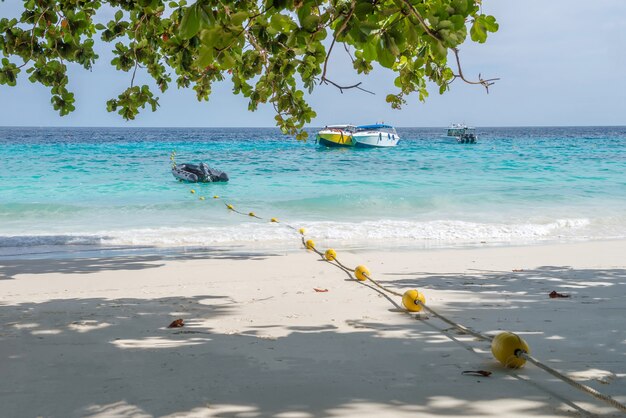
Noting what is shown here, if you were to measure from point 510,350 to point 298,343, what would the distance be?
133 cm

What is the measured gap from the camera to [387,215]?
48.9 feet

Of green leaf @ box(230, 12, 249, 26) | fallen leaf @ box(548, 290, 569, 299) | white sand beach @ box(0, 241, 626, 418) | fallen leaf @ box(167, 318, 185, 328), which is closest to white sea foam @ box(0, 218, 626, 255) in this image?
white sand beach @ box(0, 241, 626, 418)

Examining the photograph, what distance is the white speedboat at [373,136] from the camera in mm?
45469

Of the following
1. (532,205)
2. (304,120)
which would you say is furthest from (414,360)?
(532,205)

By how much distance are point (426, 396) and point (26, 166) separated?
3166 centimetres

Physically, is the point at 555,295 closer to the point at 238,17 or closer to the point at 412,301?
the point at 412,301

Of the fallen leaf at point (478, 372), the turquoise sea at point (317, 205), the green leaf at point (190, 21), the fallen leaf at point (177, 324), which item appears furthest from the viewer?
the turquoise sea at point (317, 205)

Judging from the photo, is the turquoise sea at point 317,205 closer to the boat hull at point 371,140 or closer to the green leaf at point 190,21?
the green leaf at point 190,21

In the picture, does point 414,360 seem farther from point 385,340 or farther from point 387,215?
point 387,215

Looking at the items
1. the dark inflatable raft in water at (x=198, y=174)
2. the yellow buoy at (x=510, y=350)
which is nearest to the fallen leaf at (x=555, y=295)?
the yellow buoy at (x=510, y=350)

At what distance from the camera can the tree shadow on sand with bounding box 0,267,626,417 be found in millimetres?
2920

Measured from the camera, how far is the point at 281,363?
3.53m

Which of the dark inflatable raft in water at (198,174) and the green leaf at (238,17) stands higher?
the green leaf at (238,17)

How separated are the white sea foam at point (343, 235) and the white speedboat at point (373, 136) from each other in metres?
32.6
